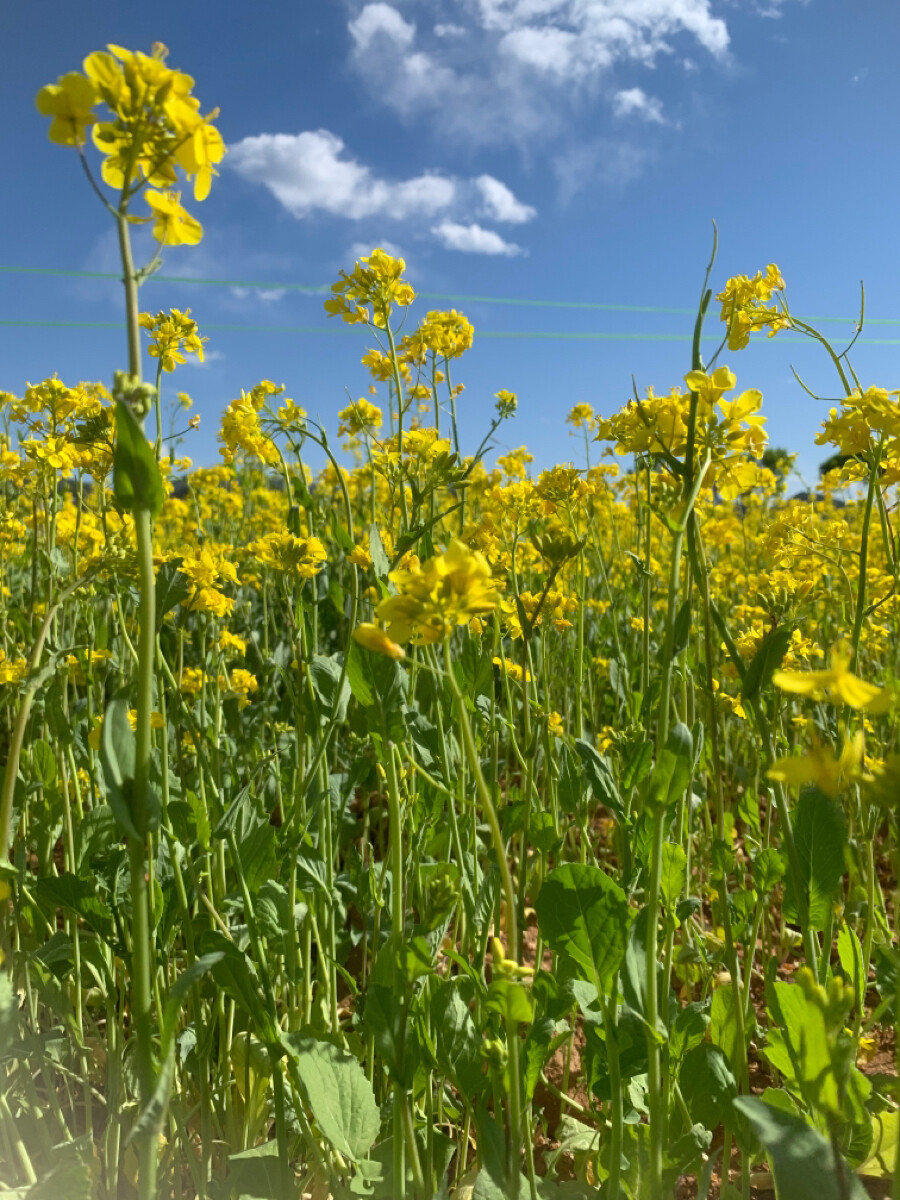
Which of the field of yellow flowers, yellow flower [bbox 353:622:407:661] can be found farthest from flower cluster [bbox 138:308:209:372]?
yellow flower [bbox 353:622:407:661]

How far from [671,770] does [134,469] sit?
79 centimetres

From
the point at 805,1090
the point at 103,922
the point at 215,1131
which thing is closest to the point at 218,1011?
the point at 215,1131

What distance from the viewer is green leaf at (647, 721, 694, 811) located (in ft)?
3.59

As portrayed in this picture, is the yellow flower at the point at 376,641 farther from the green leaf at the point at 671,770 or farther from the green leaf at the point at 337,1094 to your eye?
the green leaf at the point at 337,1094

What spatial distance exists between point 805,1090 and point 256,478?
6.47 meters

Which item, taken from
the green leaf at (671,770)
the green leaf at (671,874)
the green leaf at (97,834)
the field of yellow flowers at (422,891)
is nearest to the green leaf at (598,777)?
the field of yellow flowers at (422,891)

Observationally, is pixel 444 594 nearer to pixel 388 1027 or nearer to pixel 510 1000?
pixel 510 1000

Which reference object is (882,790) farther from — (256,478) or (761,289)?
(256,478)

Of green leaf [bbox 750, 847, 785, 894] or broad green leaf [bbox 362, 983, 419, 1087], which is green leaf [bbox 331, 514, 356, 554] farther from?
green leaf [bbox 750, 847, 785, 894]

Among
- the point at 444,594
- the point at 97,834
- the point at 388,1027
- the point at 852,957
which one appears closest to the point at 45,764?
the point at 97,834

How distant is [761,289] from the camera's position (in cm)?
194

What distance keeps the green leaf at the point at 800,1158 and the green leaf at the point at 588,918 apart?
1.21 feet

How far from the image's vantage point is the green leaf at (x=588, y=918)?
49.0 inches

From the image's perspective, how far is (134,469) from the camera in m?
0.87
